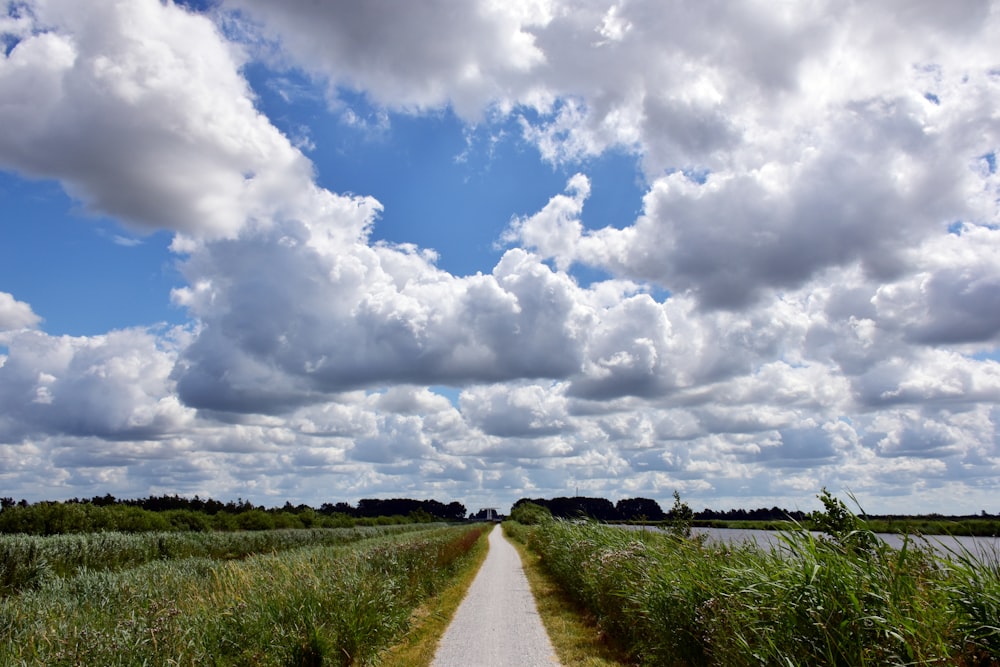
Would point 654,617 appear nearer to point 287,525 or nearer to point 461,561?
point 461,561

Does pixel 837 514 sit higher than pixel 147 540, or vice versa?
pixel 837 514

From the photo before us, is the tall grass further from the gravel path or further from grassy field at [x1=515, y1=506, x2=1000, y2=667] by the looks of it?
grassy field at [x1=515, y1=506, x2=1000, y2=667]

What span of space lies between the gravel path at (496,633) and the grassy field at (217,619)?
4.12ft

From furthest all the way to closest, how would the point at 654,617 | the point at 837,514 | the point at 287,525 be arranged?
1. the point at 287,525
2. the point at 654,617
3. the point at 837,514

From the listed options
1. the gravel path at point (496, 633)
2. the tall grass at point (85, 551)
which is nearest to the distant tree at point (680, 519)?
the gravel path at point (496, 633)

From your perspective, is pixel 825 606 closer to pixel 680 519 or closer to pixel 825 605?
pixel 825 605

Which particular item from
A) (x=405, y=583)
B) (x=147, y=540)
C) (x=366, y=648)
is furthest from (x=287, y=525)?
(x=366, y=648)

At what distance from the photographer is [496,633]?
1274cm

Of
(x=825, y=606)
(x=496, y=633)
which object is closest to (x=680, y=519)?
(x=496, y=633)

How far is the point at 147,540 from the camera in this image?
27.4m

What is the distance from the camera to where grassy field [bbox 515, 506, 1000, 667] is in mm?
4359

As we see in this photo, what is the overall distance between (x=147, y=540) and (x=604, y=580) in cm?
2314

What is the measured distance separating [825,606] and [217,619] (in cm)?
733

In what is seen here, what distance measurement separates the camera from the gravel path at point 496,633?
10422 mm
